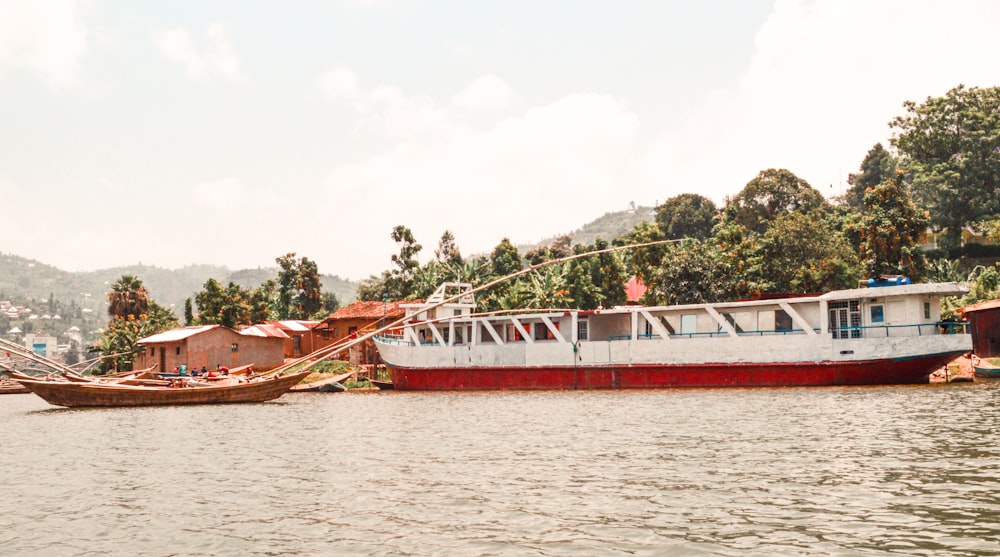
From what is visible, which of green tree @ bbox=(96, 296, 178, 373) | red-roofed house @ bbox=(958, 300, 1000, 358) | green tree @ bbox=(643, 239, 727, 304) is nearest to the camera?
red-roofed house @ bbox=(958, 300, 1000, 358)

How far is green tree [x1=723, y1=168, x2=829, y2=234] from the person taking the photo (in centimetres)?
8606

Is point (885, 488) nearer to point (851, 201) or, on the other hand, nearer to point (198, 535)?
point (198, 535)

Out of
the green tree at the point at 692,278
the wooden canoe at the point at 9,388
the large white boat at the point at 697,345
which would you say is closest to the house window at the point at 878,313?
the large white boat at the point at 697,345

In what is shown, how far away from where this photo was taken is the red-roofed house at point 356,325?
66250 mm

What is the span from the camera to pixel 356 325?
69812 mm

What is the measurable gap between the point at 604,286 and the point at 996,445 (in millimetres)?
56958

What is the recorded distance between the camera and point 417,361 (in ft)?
163

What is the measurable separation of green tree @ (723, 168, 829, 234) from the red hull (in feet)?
153

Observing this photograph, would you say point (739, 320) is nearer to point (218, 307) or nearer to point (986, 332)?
point (986, 332)

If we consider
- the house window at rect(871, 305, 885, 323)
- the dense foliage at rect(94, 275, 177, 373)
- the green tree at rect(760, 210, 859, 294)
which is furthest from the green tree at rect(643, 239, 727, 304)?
the dense foliage at rect(94, 275, 177, 373)

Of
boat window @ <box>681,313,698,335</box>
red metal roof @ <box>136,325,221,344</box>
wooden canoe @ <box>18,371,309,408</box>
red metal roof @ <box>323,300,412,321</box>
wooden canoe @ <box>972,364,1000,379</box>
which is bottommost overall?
wooden canoe @ <box>972,364,1000,379</box>

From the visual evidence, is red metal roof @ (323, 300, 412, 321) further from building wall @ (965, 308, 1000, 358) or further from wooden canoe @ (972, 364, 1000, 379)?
wooden canoe @ (972, 364, 1000, 379)

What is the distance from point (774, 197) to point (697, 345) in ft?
168

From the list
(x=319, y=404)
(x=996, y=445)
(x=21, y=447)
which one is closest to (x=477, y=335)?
(x=319, y=404)
